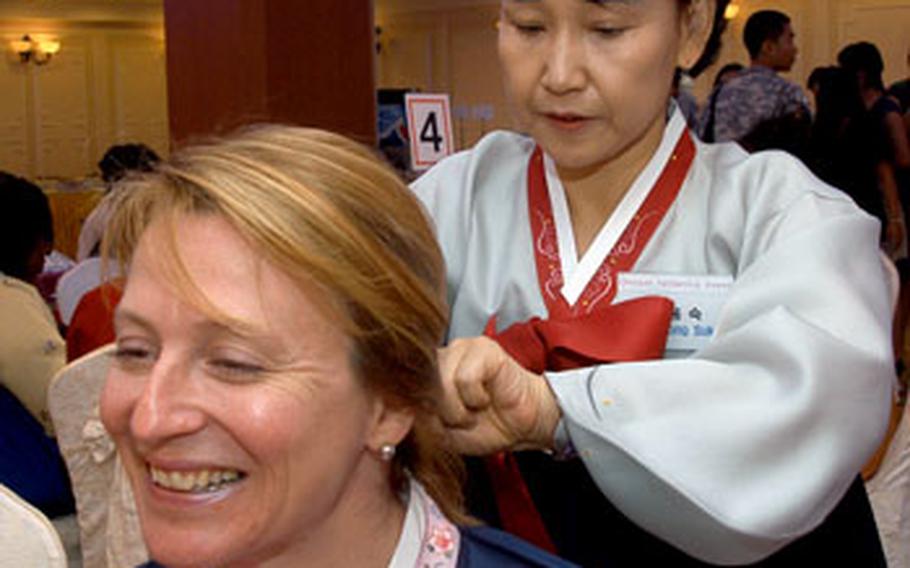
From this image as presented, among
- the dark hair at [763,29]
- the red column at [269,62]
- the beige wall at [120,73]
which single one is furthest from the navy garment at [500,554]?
the beige wall at [120,73]

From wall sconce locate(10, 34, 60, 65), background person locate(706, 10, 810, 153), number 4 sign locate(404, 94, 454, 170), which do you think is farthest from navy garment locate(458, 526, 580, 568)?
wall sconce locate(10, 34, 60, 65)

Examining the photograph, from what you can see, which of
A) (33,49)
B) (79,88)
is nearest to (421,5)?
(79,88)

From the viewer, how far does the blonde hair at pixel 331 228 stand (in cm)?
95

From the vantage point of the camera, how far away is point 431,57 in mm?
15062

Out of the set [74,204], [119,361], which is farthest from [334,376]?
[74,204]

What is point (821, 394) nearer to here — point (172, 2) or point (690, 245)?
point (690, 245)

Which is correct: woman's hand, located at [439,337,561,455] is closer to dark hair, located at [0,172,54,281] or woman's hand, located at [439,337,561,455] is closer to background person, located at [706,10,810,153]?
background person, located at [706,10,810,153]

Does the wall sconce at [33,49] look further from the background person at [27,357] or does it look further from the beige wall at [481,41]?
the background person at [27,357]

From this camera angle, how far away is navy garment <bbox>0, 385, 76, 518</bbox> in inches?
99.9

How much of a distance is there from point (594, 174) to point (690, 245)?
0.14m

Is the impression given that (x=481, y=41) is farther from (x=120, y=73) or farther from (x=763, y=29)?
(x=763, y=29)

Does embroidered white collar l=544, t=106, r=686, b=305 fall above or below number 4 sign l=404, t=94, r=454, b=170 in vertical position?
below

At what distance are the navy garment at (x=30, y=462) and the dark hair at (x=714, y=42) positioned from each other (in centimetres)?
173

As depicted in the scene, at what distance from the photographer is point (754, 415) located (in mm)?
1056
